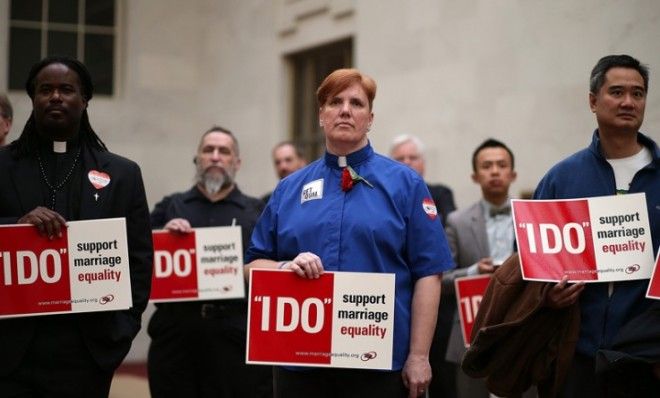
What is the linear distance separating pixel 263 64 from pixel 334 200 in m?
9.55

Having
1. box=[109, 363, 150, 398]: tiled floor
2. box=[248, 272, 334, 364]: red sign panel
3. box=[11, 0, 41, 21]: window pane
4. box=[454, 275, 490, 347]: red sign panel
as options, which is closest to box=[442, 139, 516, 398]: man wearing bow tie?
box=[454, 275, 490, 347]: red sign panel

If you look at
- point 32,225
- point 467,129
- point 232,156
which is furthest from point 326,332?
point 467,129

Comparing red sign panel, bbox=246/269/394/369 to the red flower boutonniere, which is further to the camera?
the red flower boutonniere

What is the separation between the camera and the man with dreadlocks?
420 centimetres

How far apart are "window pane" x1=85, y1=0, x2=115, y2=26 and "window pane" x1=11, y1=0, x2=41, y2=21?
0.71 meters

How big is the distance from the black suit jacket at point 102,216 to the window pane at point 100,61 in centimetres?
1010

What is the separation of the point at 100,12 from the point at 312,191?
35.7 feet

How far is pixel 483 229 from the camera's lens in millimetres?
6656

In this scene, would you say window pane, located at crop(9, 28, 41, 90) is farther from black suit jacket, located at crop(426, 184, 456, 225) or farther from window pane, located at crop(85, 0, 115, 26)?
black suit jacket, located at crop(426, 184, 456, 225)

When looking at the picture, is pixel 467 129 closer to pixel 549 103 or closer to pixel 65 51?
pixel 549 103

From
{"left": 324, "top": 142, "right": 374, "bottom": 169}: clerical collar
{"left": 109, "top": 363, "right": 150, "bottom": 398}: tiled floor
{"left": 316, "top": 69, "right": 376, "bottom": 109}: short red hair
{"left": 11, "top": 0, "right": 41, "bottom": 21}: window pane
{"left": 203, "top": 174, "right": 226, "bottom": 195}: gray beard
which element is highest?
{"left": 11, "top": 0, "right": 41, "bottom": 21}: window pane

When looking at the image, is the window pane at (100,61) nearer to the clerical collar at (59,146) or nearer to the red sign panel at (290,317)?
the clerical collar at (59,146)

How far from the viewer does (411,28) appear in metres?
10.3

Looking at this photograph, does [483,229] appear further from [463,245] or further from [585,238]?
[585,238]
